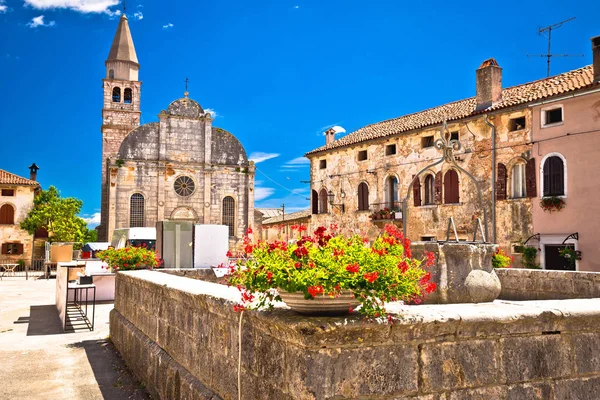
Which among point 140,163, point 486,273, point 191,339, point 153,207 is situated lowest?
point 191,339

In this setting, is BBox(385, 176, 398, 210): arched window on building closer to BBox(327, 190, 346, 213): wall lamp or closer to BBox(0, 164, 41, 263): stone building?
BBox(327, 190, 346, 213): wall lamp

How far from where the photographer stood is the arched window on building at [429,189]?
2658 centimetres

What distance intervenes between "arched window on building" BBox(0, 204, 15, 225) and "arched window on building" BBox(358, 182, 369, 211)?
27867mm

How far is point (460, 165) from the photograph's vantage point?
24.4 meters

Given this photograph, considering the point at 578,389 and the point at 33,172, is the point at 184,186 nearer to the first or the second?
the point at 33,172

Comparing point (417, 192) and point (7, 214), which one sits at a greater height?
point (417, 192)

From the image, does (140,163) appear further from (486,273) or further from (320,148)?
(486,273)

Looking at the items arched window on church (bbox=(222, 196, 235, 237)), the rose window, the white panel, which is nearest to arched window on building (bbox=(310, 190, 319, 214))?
arched window on church (bbox=(222, 196, 235, 237))

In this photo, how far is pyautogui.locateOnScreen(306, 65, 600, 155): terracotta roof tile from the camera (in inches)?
843

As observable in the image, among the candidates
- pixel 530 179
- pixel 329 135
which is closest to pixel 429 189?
pixel 530 179

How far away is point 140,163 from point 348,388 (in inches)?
1559

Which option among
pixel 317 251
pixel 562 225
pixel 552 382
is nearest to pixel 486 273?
pixel 552 382

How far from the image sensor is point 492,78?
2447 cm

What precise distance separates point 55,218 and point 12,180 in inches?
185
